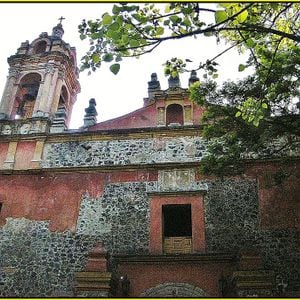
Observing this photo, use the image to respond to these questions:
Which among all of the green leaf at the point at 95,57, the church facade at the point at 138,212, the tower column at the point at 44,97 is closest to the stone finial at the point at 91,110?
the church facade at the point at 138,212

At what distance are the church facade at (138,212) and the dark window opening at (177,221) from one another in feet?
0.13

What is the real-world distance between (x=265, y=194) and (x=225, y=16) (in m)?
7.79

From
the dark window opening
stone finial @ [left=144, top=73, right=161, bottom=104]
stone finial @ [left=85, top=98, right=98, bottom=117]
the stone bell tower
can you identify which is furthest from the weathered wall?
stone finial @ [left=144, top=73, right=161, bottom=104]

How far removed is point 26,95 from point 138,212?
702 centimetres

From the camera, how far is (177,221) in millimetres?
12953

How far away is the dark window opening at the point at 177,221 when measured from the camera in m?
12.2

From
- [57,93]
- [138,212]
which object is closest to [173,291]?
[138,212]

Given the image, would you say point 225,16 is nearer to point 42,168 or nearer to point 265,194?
point 265,194

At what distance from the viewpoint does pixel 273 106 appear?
834cm

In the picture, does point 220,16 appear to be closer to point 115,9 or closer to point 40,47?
point 115,9

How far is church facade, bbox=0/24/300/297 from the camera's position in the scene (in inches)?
402

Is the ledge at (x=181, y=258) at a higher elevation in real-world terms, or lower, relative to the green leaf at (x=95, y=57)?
lower

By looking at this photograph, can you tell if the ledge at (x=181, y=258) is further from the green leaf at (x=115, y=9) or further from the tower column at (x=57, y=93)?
the green leaf at (x=115, y=9)

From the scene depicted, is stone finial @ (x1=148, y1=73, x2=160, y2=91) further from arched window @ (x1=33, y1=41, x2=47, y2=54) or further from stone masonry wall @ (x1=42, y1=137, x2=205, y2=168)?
arched window @ (x1=33, y1=41, x2=47, y2=54)
